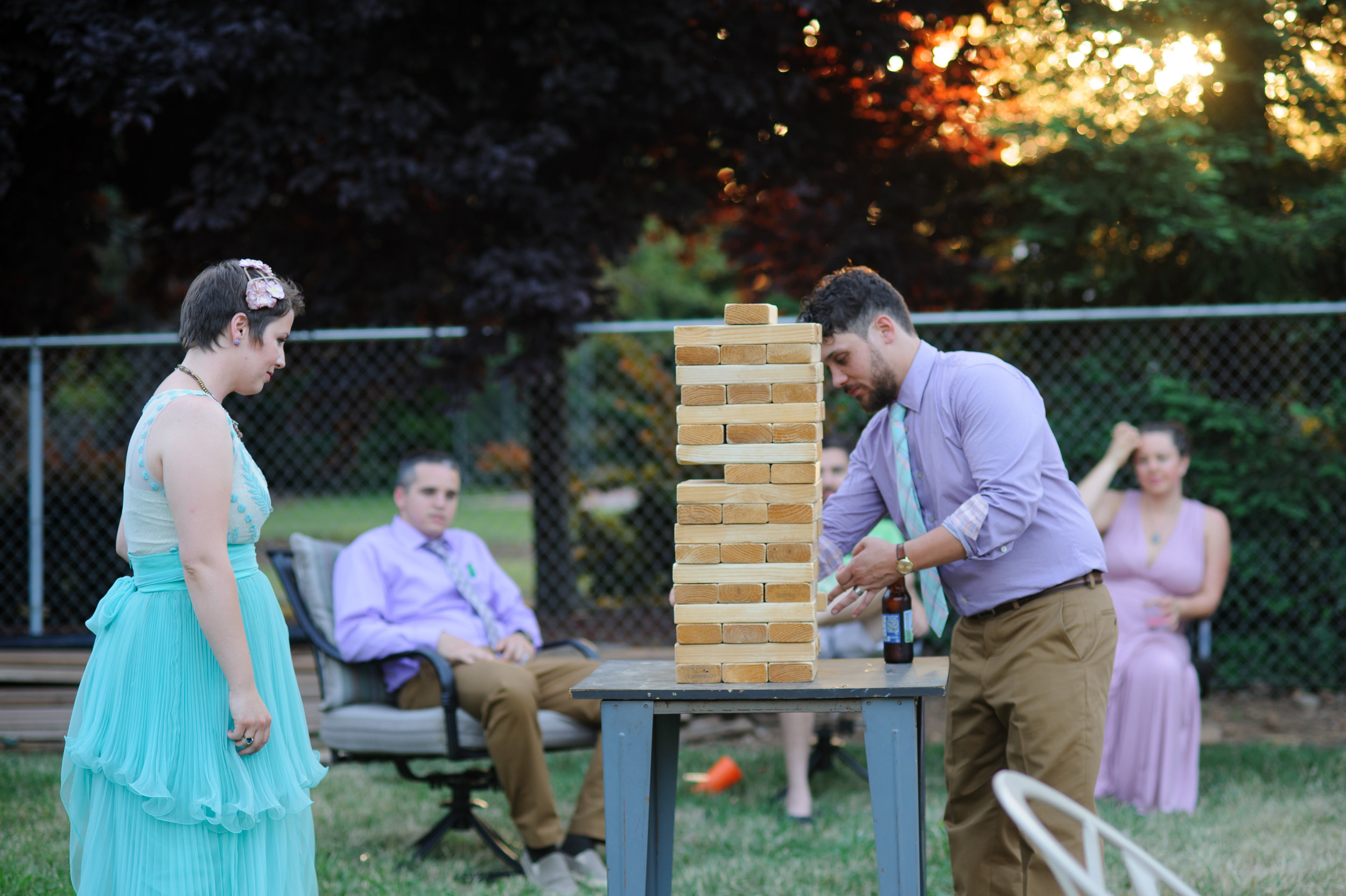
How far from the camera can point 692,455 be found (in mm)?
2896

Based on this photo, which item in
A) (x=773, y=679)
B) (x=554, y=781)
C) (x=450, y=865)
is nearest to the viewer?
(x=773, y=679)

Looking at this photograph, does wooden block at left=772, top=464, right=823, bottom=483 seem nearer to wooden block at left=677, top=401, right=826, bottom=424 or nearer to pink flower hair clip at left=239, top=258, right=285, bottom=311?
wooden block at left=677, top=401, right=826, bottom=424

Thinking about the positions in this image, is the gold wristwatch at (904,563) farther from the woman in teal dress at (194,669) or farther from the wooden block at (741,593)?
the woman in teal dress at (194,669)

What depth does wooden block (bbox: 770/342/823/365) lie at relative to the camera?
289cm

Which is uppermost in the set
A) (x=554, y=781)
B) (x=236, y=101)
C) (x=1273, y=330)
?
(x=236, y=101)

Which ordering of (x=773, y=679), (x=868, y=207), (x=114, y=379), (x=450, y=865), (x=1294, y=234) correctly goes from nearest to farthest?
(x=773, y=679) < (x=450, y=865) < (x=1294, y=234) < (x=868, y=207) < (x=114, y=379)

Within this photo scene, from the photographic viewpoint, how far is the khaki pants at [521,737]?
4258mm

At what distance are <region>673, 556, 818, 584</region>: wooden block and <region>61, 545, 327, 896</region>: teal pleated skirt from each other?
1.02m

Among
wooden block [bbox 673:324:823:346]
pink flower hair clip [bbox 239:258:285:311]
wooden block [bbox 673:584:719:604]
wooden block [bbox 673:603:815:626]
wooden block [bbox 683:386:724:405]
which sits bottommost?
wooden block [bbox 673:603:815:626]

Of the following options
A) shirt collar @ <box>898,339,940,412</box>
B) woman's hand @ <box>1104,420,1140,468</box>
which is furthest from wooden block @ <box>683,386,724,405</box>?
woman's hand @ <box>1104,420,1140,468</box>

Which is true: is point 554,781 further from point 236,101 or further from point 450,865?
point 236,101

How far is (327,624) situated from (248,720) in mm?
2261

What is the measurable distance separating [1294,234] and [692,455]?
181 inches

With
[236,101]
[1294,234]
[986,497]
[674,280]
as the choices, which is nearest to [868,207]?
[1294,234]
